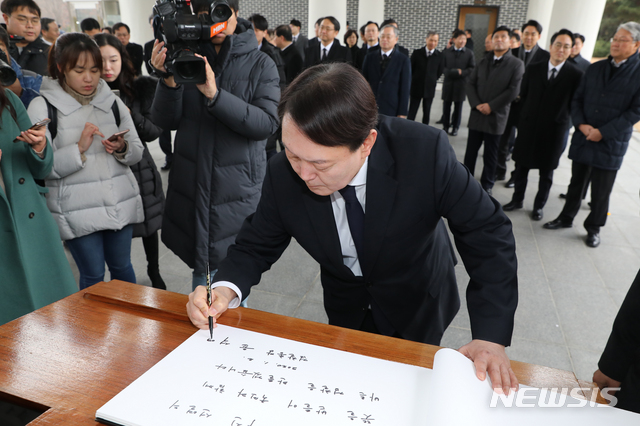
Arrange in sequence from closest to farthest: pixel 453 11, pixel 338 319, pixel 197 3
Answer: pixel 338 319 → pixel 197 3 → pixel 453 11

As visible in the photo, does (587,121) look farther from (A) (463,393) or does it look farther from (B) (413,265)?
(A) (463,393)

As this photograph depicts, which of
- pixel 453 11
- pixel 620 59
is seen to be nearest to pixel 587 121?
pixel 620 59

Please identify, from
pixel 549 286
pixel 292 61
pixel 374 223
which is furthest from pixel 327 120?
pixel 292 61

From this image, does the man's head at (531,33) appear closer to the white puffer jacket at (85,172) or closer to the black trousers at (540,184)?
the black trousers at (540,184)

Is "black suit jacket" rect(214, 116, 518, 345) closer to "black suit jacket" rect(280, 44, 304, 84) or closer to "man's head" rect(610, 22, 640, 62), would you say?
"man's head" rect(610, 22, 640, 62)

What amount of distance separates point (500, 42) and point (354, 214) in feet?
12.0

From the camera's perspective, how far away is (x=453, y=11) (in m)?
12.8

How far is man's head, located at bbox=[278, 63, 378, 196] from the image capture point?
2.81 feet

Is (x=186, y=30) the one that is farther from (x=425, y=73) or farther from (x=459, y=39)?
(x=459, y=39)

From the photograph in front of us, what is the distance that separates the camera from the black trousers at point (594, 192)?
329 centimetres

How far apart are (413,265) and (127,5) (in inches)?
305

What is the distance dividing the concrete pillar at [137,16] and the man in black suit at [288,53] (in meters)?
2.80

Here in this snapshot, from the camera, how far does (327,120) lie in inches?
33.6

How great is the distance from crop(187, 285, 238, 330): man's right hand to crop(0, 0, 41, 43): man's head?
10.5 ft
